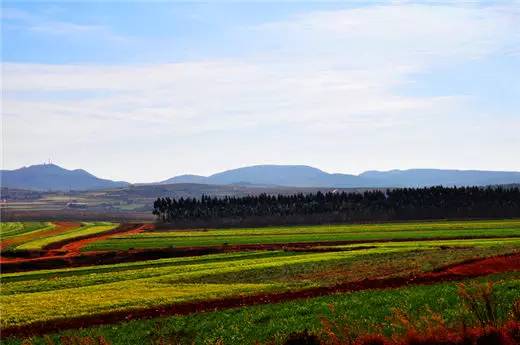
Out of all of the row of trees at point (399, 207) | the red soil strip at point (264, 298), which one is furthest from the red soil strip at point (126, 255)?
the row of trees at point (399, 207)

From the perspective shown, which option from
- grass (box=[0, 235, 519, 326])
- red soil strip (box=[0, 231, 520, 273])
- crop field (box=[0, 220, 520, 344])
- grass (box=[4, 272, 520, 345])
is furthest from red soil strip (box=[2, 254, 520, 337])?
red soil strip (box=[0, 231, 520, 273])

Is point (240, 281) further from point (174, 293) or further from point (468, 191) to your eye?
point (468, 191)

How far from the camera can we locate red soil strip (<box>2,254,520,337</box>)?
3604cm

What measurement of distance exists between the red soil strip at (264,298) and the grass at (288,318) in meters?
2.79

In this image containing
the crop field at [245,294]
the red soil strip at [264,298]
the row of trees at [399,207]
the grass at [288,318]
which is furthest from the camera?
the row of trees at [399,207]

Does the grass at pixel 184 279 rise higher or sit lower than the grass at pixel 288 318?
lower

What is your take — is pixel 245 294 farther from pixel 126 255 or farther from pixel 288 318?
pixel 126 255

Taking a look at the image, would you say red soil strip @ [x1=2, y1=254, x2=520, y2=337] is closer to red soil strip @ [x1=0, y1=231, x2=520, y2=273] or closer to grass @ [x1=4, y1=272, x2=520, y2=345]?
grass @ [x1=4, y1=272, x2=520, y2=345]

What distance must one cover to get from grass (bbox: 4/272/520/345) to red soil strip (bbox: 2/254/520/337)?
9.15 ft

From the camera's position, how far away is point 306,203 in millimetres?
198250

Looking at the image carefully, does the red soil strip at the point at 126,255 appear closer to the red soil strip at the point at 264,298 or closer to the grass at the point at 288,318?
the red soil strip at the point at 264,298

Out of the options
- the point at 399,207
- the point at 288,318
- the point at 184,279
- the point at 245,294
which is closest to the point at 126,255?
the point at 184,279

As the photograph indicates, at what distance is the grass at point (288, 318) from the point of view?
27.5 meters

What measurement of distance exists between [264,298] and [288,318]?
1014 centimetres
